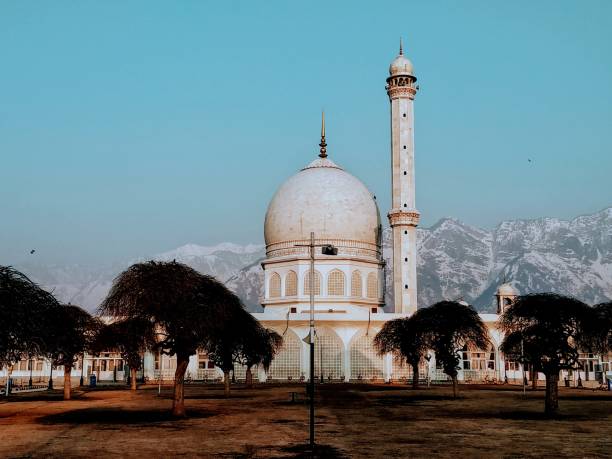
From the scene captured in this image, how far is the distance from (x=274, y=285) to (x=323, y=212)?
10.4m

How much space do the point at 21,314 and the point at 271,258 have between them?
6023 cm

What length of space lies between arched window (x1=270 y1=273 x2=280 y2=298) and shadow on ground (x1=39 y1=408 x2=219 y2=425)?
166 ft

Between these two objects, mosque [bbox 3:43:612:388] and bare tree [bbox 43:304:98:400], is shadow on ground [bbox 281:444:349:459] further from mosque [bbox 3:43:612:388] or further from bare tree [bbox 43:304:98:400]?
mosque [bbox 3:43:612:388]

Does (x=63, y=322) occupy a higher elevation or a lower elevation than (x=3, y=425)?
higher

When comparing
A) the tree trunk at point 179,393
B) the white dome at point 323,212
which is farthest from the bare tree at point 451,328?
the white dome at point 323,212

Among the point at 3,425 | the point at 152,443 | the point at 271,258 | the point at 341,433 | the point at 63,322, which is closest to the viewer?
the point at 152,443

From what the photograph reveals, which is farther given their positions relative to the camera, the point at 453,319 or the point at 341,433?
the point at 453,319

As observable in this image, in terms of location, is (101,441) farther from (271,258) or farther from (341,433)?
(271,258)

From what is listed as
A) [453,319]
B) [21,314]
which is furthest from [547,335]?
[21,314]

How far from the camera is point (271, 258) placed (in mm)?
89188

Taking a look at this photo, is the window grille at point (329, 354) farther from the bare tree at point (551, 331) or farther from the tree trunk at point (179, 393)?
the tree trunk at point (179, 393)

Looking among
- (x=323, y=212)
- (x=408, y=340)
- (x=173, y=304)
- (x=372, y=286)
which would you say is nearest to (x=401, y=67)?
(x=323, y=212)

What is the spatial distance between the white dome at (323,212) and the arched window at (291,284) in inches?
127

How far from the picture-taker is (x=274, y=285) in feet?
286
